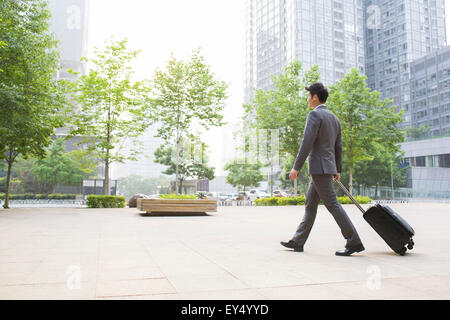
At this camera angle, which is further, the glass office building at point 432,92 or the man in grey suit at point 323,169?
the glass office building at point 432,92

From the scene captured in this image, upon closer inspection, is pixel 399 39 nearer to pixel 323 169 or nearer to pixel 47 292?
pixel 323 169

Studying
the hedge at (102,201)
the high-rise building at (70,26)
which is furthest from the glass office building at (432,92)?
the high-rise building at (70,26)

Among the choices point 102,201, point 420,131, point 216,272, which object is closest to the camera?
point 216,272

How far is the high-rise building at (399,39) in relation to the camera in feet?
323

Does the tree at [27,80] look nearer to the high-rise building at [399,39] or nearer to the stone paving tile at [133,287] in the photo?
the stone paving tile at [133,287]

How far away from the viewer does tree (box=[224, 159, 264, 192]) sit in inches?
1912

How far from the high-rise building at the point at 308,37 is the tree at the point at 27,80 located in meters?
72.3

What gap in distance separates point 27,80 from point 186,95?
7.76 metres

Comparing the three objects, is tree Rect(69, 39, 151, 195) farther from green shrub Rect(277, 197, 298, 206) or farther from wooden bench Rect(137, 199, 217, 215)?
green shrub Rect(277, 197, 298, 206)

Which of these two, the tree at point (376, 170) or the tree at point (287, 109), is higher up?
the tree at point (287, 109)

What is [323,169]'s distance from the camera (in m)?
4.35

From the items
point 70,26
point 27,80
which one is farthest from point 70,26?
point 27,80
